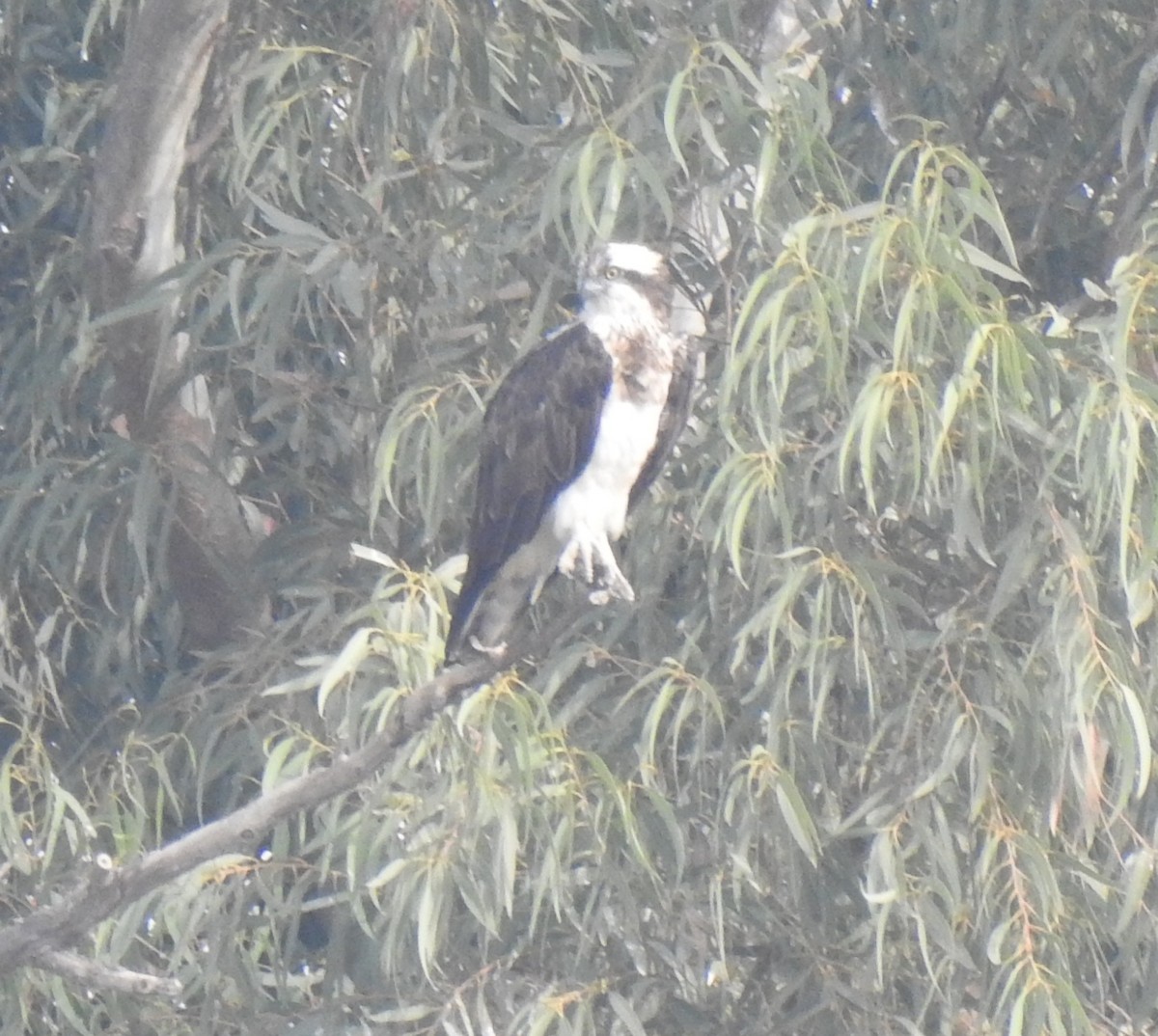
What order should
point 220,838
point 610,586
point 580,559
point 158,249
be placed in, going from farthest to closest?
point 158,249
point 580,559
point 610,586
point 220,838

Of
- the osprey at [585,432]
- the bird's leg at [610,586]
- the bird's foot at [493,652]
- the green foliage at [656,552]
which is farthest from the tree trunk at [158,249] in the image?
the bird's foot at [493,652]

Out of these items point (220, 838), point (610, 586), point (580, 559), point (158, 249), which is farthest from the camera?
point (158, 249)

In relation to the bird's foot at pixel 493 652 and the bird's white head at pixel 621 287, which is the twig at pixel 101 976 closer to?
the bird's foot at pixel 493 652

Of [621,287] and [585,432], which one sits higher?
[621,287]

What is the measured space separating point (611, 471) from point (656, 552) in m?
0.11

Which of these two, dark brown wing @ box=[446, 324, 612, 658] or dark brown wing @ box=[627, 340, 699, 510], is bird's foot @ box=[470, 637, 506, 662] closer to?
dark brown wing @ box=[446, 324, 612, 658]

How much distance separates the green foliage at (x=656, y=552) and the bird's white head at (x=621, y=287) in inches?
1.7

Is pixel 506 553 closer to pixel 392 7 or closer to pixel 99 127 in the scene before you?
pixel 392 7

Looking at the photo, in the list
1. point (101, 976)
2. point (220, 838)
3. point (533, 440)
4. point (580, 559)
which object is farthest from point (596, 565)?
point (101, 976)

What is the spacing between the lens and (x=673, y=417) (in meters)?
2.44

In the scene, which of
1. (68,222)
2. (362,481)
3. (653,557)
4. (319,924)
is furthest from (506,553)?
(68,222)

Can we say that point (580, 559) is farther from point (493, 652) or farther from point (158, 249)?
point (158, 249)

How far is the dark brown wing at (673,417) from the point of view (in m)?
2.42

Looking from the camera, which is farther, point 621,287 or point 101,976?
point 621,287
